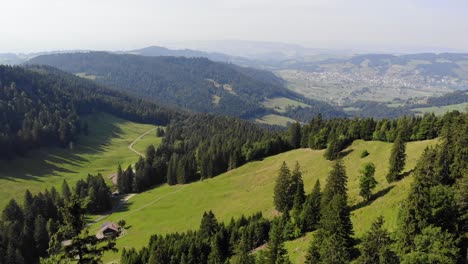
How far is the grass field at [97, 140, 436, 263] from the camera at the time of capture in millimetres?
61469

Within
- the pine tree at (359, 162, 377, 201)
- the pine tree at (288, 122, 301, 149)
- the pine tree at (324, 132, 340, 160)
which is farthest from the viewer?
the pine tree at (288, 122, 301, 149)

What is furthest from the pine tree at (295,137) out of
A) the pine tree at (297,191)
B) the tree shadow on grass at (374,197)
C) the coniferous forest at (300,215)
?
the tree shadow on grass at (374,197)

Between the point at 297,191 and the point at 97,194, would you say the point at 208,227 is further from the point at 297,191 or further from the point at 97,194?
the point at 97,194

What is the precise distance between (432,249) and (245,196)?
6412cm

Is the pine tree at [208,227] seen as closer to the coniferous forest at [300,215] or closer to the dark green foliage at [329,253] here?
the coniferous forest at [300,215]

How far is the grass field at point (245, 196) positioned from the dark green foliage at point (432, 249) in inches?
669

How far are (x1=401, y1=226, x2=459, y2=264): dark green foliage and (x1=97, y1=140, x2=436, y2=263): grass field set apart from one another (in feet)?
55.7

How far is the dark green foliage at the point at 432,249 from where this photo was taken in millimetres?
35281

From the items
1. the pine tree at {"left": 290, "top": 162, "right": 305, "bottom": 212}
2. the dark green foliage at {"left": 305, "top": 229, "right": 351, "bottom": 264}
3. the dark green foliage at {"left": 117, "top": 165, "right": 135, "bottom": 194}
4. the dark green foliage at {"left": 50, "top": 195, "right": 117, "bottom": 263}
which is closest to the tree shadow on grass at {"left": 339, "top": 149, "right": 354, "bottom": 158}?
the pine tree at {"left": 290, "top": 162, "right": 305, "bottom": 212}

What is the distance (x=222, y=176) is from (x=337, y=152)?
43745 millimetres

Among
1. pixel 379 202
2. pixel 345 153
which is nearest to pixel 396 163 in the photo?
pixel 379 202

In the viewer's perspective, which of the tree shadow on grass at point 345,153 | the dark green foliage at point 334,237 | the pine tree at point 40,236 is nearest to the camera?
the dark green foliage at point 334,237

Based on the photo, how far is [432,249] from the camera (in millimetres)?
36188

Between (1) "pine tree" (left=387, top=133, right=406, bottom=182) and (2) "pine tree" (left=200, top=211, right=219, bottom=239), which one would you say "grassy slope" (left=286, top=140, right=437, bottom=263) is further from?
(2) "pine tree" (left=200, top=211, right=219, bottom=239)
